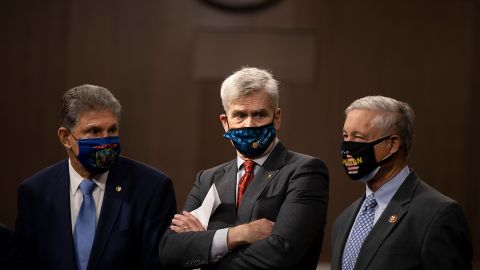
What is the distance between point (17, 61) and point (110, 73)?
703 millimetres

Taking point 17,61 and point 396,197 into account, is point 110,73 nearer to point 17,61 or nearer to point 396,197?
point 17,61

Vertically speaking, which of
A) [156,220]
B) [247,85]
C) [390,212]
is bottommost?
[156,220]

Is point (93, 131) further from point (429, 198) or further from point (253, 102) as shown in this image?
point (429, 198)

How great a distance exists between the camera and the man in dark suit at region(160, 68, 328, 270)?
2.99 meters

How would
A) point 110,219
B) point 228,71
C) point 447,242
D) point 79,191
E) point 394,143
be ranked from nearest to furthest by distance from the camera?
point 447,242, point 394,143, point 110,219, point 79,191, point 228,71

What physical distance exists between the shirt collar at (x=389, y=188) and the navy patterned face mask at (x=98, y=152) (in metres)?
1.22

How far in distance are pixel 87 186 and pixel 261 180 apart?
0.85 m

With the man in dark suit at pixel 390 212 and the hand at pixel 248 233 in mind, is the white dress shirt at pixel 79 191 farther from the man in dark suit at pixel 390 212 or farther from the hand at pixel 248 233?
the man in dark suit at pixel 390 212

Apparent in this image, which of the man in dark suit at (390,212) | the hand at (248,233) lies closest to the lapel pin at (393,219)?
the man in dark suit at (390,212)

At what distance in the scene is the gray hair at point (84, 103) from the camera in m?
3.36

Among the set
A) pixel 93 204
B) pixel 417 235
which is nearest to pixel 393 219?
pixel 417 235

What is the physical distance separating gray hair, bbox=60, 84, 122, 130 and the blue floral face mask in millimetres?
127

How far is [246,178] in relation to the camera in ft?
10.7

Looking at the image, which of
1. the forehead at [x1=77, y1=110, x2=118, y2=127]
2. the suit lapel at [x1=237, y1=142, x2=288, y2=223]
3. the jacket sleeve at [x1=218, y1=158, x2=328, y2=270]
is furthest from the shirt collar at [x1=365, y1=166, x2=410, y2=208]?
the forehead at [x1=77, y1=110, x2=118, y2=127]
